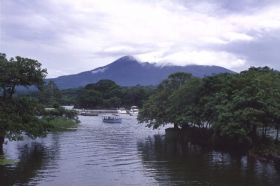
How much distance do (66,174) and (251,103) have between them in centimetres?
2378

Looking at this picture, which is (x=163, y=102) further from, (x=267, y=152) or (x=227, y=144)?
(x=267, y=152)

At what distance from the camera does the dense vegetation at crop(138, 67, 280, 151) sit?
50.4 m

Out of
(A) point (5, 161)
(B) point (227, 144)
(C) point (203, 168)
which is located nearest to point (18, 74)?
(A) point (5, 161)

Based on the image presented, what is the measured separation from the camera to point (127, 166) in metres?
44.6

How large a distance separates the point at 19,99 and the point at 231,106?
24.4 metres

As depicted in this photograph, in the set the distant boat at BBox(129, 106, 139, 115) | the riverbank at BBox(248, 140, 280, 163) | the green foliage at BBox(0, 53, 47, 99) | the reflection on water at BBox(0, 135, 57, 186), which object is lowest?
the reflection on water at BBox(0, 135, 57, 186)

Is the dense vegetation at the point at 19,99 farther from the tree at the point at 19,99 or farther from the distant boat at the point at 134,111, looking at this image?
the distant boat at the point at 134,111

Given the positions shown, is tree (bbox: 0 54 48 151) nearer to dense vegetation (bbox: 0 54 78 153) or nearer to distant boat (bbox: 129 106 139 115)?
dense vegetation (bbox: 0 54 78 153)

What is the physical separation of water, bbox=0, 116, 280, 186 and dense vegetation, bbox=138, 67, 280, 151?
3486 millimetres

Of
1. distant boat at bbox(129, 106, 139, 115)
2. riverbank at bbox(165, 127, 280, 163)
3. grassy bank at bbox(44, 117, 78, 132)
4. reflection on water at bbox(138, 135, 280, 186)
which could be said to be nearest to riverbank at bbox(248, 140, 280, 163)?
riverbank at bbox(165, 127, 280, 163)

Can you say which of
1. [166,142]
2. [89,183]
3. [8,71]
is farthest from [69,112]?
[89,183]

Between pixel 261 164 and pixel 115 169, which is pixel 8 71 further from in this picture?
pixel 261 164

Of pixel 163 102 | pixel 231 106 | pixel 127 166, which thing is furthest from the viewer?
pixel 163 102

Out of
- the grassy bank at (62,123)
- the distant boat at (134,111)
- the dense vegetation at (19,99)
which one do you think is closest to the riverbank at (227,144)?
the dense vegetation at (19,99)
